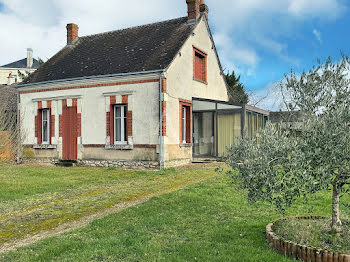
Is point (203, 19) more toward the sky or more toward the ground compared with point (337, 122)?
more toward the sky

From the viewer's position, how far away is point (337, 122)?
4.13 m

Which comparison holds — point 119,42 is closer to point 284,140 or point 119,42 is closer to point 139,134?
point 139,134

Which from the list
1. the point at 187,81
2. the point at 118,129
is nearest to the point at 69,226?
the point at 118,129

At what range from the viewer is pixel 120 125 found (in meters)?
16.0

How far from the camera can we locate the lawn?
439 cm

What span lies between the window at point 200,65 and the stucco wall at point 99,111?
3.71 m

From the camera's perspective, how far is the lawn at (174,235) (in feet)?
14.4

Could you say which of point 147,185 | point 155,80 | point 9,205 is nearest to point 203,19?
point 155,80

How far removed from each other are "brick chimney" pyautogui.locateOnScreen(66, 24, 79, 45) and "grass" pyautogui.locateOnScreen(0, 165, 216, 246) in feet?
32.5

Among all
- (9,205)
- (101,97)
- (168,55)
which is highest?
(168,55)

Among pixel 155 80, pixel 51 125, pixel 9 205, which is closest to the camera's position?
pixel 9 205

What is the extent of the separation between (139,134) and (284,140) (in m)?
11.2

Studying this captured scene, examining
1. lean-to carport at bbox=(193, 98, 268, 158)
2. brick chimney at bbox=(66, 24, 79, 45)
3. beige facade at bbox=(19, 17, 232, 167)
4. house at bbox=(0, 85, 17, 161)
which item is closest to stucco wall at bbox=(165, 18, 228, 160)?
beige facade at bbox=(19, 17, 232, 167)

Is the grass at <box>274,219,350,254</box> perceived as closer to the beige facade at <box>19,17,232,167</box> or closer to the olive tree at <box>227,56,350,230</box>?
the olive tree at <box>227,56,350,230</box>
